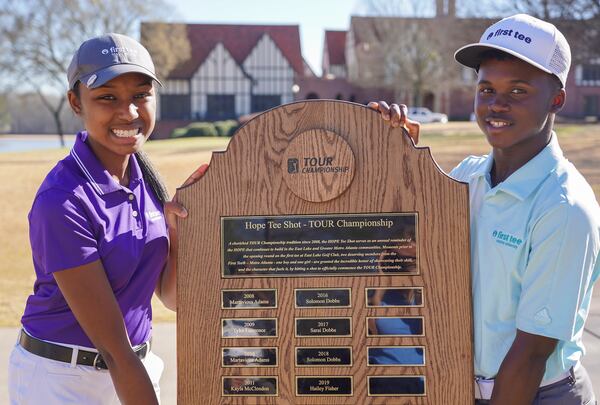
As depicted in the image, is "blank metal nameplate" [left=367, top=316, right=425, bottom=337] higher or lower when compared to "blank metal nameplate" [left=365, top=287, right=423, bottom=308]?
lower

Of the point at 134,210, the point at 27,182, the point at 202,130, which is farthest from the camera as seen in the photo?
the point at 202,130

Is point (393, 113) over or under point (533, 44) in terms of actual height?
under

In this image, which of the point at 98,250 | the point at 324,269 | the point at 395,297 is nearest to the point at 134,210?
the point at 98,250

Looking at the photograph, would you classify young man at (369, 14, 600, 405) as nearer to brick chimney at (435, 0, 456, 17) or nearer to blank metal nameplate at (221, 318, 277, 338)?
blank metal nameplate at (221, 318, 277, 338)

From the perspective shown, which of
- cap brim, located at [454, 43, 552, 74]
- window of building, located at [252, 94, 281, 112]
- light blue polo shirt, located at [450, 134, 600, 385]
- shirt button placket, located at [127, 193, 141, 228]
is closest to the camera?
light blue polo shirt, located at [450, 134, 600, 385]

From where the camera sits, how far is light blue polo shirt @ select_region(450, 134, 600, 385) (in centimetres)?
222

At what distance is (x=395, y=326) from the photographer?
2.54 meters

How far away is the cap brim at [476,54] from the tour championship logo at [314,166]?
0.55 metres

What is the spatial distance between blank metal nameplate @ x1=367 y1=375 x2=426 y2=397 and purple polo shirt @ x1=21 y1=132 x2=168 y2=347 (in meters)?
0.84

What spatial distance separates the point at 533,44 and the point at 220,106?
5139cm

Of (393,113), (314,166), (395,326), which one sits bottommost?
(395,326)

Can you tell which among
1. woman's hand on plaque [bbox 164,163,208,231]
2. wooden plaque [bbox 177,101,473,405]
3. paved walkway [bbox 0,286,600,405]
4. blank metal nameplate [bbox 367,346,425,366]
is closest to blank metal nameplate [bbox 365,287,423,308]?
wooden plaque [bbox 177,101,473,405]

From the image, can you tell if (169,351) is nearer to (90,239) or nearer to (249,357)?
(249,357)

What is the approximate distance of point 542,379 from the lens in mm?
2375
